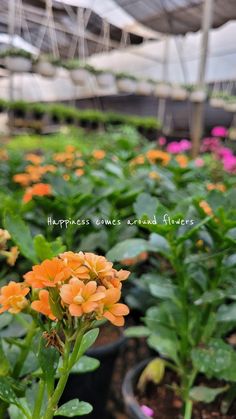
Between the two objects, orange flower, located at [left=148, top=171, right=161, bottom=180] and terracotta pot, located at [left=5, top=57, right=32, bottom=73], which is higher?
terracotta pot, located at [left=5, top=57, right=32, bottom=73]

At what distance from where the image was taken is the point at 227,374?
0.70 meters

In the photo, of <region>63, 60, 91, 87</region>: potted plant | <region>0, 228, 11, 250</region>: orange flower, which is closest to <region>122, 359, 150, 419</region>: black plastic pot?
<region>0, 228, 11, 250</region>: orange flower

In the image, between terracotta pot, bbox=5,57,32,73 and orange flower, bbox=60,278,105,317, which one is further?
terracotta pot, bbox=5,57,32,73

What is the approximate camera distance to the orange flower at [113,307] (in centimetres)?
34

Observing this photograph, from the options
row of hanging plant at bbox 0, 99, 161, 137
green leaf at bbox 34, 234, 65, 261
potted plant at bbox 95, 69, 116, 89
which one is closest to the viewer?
green leaf at bbox 34, 234, 65, 261

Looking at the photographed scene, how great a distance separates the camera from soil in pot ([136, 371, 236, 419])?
78 centimetres

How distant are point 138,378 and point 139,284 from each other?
0.19 metres

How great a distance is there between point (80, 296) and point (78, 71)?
16.2 feet

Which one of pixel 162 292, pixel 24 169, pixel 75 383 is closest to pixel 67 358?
pixel 162 292

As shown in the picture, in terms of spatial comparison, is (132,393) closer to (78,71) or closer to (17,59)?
(17,59)

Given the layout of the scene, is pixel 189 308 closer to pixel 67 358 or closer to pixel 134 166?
pixel 67 358

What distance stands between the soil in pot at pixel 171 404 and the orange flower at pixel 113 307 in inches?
19.9

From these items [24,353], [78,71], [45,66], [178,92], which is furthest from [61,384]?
[178,92]

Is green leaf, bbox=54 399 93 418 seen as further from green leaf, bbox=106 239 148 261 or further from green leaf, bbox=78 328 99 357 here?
green leaf, bbox=106 239 148 261
